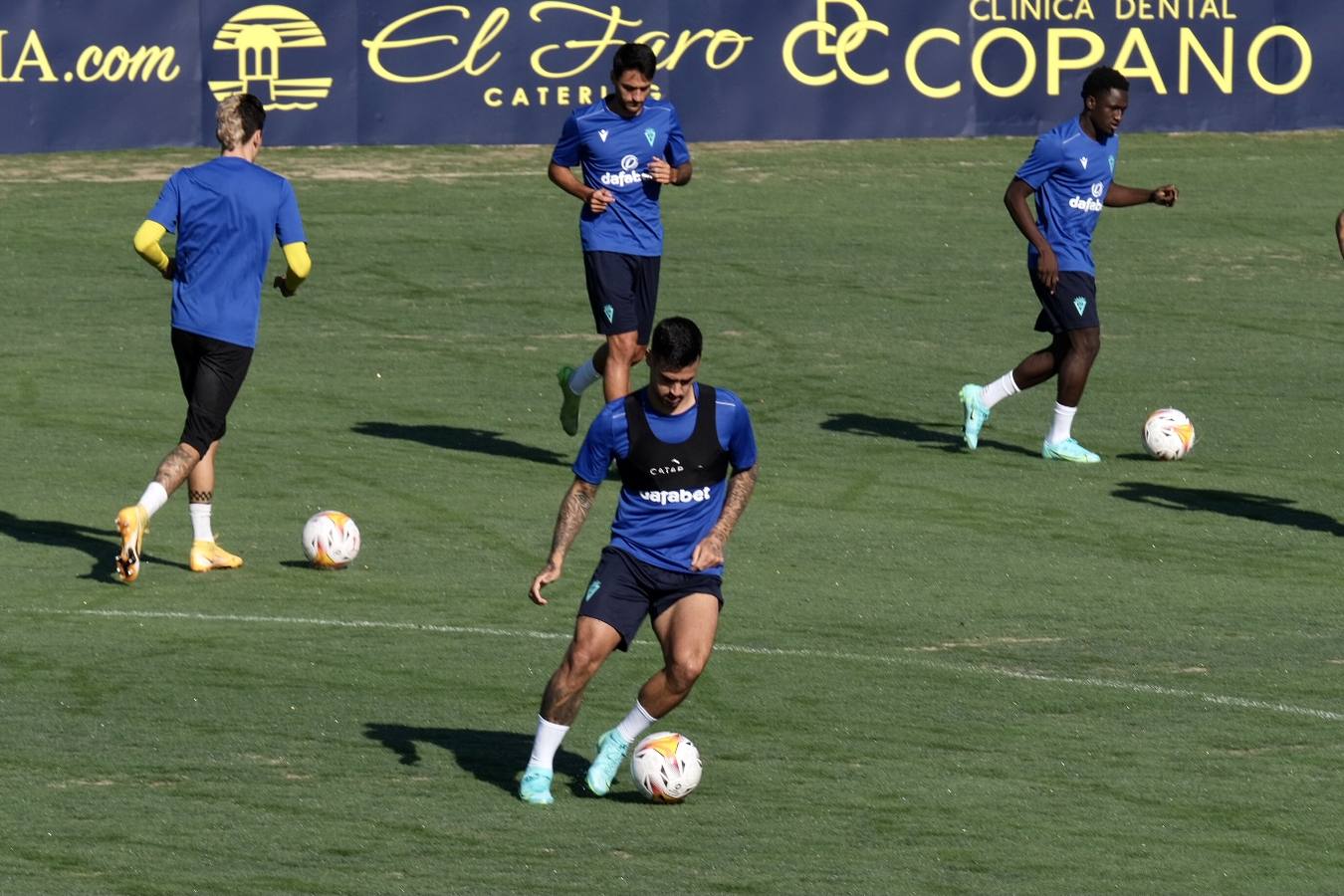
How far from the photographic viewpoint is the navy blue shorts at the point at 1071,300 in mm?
16656

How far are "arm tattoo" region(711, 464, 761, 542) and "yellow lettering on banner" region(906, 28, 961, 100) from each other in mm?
20549

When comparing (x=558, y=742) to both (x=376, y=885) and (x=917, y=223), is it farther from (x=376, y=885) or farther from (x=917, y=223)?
(x=917, y=223)

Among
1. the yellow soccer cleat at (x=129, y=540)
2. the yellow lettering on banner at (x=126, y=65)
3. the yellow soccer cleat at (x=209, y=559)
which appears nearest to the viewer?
the yellow soccer cleat at (x=129, y=540)

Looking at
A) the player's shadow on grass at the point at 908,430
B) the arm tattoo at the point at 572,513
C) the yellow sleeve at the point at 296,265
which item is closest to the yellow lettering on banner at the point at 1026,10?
the player's shadow on grass at the point at 908,430

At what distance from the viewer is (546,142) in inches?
1146

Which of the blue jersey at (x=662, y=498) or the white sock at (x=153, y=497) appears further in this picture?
the white sock at (x=153, y=497)

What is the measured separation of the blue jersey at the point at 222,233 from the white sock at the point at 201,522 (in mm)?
974

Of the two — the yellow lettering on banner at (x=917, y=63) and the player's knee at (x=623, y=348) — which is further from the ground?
the player's knee at (x=623, y=348)

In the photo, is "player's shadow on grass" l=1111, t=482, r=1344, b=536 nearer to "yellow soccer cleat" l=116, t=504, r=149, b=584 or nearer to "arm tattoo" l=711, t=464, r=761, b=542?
"yellow soccer cleat" l=116, t=504, r=149, b=584

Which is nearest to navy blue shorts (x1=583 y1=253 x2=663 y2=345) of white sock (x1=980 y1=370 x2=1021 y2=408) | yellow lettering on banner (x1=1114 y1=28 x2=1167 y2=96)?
white sock (x1=980 y1=370 x2=1021 y2=408)

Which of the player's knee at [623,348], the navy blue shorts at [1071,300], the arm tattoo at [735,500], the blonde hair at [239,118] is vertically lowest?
the player's knee at [623,348]

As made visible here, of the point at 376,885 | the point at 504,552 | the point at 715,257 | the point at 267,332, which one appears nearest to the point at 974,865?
the point at 376,885

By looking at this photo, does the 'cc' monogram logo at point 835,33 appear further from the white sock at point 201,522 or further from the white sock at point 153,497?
the white sock at point 153,497

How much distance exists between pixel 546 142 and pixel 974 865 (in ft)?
69.8
